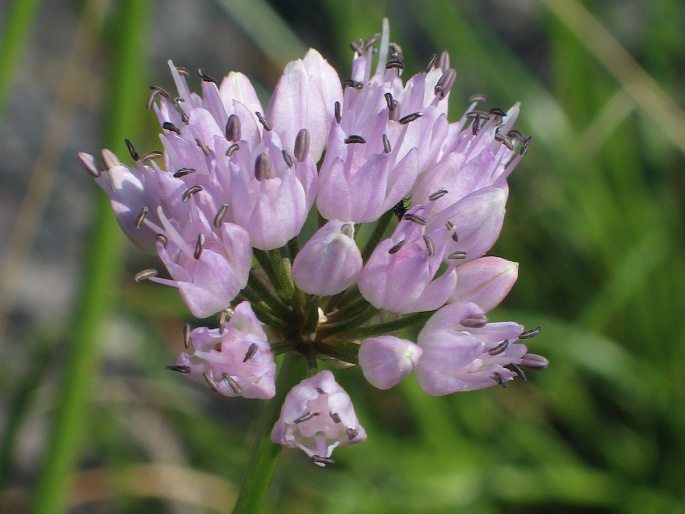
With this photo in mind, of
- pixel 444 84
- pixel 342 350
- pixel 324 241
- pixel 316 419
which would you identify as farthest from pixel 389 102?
pixel 316 419

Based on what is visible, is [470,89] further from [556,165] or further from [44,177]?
[44,177]

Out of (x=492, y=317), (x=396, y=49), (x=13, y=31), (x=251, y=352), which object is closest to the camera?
(x=251, y=352)

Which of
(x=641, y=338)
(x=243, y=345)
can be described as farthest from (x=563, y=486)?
(x=243, y=345)

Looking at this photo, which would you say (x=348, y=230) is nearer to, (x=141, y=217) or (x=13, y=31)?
(x=141, y=217)

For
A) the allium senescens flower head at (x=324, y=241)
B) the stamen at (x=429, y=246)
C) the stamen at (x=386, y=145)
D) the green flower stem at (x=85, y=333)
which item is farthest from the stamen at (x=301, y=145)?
the green flower stem at (x=85, y=333)

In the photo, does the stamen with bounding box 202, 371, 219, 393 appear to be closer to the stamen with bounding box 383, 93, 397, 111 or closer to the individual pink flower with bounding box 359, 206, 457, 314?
the individual pink flower with bounding box 359, 206, 457, 314

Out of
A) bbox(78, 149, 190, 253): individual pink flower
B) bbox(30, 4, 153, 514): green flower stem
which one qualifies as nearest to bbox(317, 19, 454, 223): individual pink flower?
bbox(78, 149, 190, 253): individual pink flower
